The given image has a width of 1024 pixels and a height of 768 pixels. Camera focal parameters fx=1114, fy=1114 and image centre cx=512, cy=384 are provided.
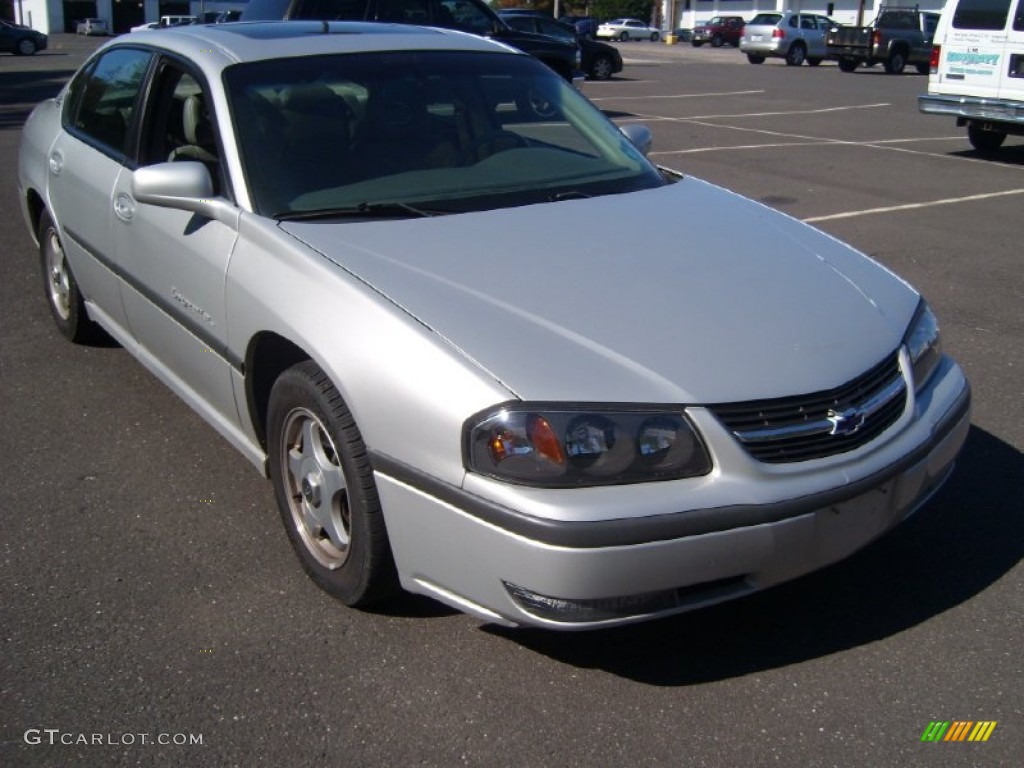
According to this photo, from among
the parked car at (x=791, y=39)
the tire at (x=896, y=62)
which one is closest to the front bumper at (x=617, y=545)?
the tire at (x=896, y=62)

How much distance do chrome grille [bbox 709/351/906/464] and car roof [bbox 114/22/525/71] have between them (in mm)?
2282

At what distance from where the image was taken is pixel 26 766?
8.71 feet

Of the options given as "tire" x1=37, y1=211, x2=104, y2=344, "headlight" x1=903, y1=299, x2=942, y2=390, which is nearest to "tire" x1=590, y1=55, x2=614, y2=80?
"tire" x1=37, y1=211, x2=104, y2=344

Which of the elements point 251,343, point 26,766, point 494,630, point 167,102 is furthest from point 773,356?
point 167,102

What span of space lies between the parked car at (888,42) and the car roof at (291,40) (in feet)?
103

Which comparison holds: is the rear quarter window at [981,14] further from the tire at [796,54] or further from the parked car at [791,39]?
the tire at [796,54]

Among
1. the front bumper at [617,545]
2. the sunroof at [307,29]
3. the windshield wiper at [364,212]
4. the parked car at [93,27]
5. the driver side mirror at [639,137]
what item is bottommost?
the parked car at [93,27]

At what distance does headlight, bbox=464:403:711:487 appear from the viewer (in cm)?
267

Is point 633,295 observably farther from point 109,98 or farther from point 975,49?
point 975,49

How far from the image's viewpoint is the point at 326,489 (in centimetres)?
325

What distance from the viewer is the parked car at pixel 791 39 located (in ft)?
123

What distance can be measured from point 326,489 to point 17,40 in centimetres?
4269

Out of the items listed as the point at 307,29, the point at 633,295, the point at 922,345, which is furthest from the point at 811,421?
the point at 307,29

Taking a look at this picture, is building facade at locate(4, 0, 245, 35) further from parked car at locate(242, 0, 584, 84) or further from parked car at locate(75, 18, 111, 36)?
parked car at locate(242, 0, 584, 84)
